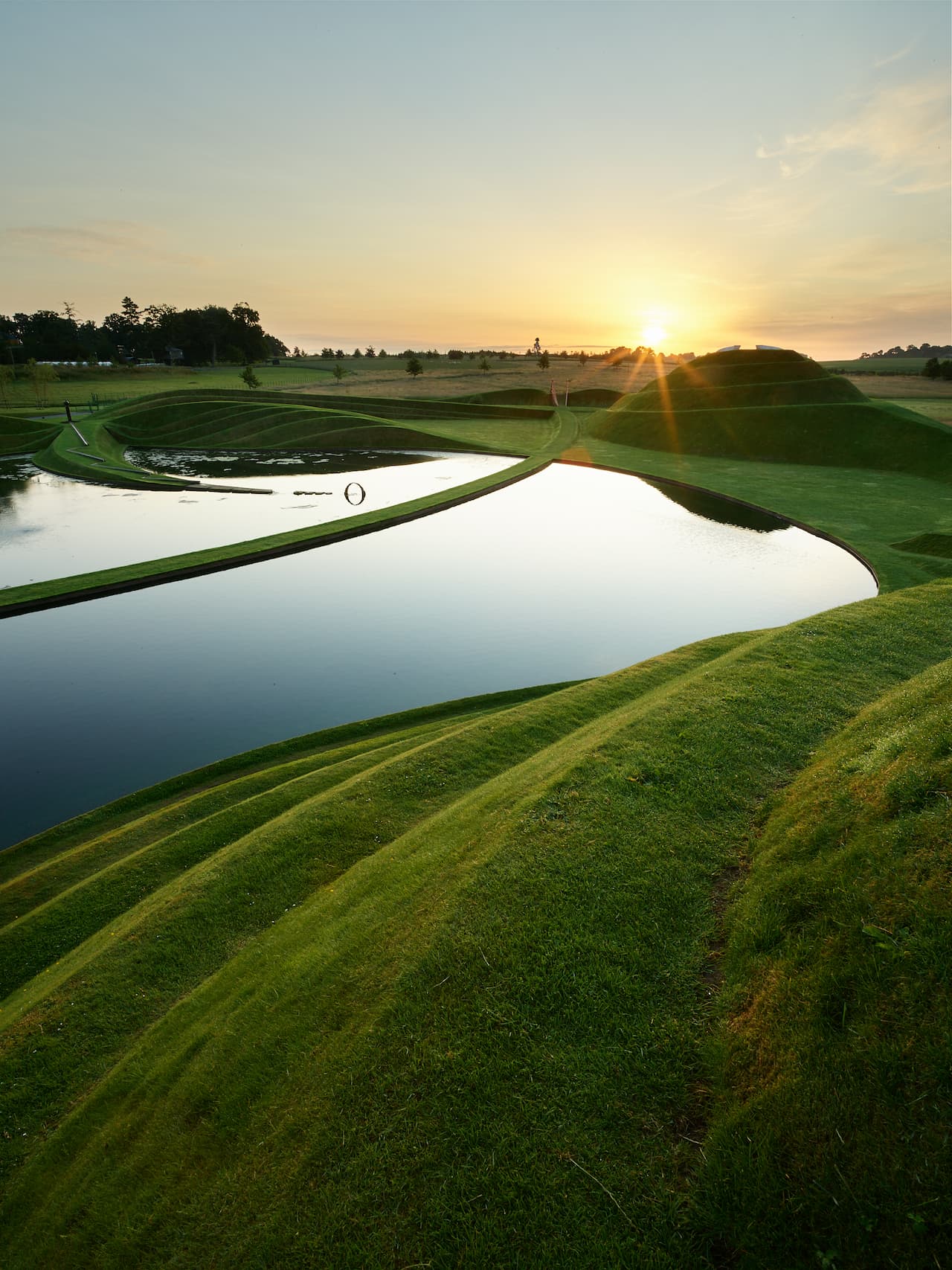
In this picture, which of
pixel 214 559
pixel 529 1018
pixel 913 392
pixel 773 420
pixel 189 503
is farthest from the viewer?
pixel 913 392

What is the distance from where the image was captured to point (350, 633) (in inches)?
1091

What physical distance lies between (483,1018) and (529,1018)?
0.56m

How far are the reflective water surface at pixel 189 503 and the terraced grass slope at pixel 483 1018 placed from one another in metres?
31.0

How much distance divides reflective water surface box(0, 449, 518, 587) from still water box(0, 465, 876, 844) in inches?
363

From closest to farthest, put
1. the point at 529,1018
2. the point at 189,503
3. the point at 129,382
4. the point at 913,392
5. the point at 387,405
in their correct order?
the point at 529,1018
the point at 189,503
the point at 913,392
the point at 387,405
the point at 129,382

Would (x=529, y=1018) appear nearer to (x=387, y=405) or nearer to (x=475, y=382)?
(x=387, y=405)

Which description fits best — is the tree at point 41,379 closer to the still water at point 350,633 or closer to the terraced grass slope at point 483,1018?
the still water at point 350,633

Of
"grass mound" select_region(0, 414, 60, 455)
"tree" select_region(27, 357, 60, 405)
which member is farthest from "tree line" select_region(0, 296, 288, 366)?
"grass mound" select_region(0, 414, 60, 455)

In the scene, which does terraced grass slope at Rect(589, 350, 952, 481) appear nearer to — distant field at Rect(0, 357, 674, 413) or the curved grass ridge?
the curved grass ridge

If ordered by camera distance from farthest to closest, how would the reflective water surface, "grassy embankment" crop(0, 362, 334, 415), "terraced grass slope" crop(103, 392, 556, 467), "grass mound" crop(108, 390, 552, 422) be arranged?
"grassy embankment" crop(0, 362, 334, 415) → "grass mound" crop(108, 390, 552, 422) → "terraced grass slope" crop(103, 392, 556, 467) → the reflective water surface

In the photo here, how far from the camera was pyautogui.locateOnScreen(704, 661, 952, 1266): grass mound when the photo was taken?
16.5 ft

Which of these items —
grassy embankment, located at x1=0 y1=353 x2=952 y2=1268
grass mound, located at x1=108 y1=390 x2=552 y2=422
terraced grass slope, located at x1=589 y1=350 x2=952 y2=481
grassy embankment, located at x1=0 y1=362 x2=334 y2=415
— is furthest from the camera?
grassy embankment, located at x1=0 y1=362 x2=334 y2=415

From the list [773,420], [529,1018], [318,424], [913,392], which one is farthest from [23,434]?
[913,392]

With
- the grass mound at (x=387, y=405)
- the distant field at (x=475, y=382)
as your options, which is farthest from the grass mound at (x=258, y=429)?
the distant field at (x=475, y=382)
